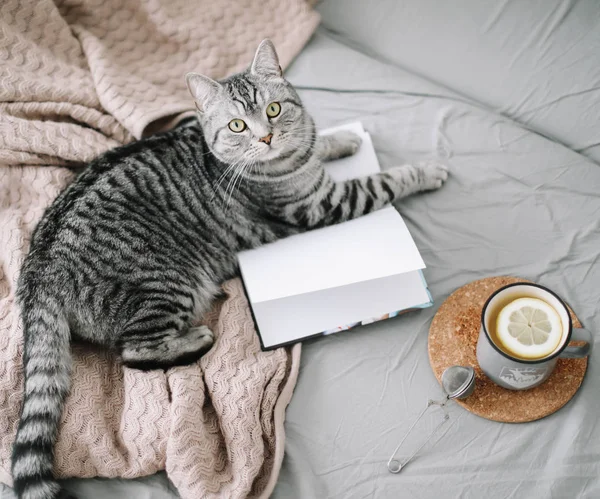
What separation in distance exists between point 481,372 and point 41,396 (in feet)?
3.18

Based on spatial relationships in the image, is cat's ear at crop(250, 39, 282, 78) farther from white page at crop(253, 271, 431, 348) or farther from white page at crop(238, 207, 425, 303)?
white page at crop(253, 271, 431, 348)

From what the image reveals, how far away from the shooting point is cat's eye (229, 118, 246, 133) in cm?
132

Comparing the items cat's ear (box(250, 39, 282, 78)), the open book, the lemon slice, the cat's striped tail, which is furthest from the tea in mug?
the cat's striped tail

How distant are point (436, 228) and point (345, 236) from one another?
256 millimetres

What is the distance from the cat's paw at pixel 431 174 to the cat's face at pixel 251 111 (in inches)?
14.7

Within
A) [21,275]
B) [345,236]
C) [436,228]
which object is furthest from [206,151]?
[436,228]

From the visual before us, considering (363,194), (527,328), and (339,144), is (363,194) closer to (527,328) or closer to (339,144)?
(339,144)

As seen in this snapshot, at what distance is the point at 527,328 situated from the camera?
106 centimetres

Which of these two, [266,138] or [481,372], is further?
[266,138]

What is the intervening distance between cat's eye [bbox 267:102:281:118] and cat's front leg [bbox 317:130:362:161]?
22 centimetres

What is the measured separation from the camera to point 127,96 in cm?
157

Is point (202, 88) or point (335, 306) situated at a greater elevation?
point (202, 88)

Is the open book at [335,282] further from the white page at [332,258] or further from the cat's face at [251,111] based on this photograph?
the cat's face at [251,111]

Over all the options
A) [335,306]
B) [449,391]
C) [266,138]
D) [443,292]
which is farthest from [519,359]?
[266,138]
